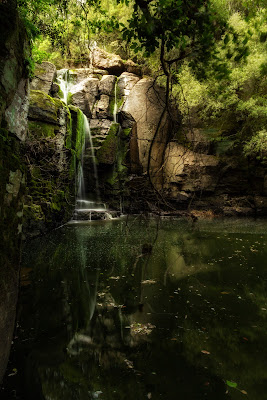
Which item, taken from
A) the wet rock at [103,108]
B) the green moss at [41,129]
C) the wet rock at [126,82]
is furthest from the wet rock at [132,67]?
the green moss at [41,129]

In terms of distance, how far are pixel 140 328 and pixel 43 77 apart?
15466 mm

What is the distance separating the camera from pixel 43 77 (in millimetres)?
15141

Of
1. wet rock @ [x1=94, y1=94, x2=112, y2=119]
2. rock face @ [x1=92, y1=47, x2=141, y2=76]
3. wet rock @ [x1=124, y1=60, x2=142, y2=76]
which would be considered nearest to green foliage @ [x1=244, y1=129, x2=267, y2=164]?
wet rock @ [x1=94, y1=94, x2=112, y2=119]

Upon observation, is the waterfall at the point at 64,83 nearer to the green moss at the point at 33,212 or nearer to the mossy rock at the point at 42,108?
the mossy rock at the point at 42,108

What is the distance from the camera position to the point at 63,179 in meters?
13.1

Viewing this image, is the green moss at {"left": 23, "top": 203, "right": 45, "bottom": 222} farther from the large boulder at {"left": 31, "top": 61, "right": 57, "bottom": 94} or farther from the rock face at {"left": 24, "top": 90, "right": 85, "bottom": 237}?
the large boulder at {"left": 31, "top": 61, "right": 57, "bottom": 94}

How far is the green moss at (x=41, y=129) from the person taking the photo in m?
11.4

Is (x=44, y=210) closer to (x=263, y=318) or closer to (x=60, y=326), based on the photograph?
(x=60, y=326)

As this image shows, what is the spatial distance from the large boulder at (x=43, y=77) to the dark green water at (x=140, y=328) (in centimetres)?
1138

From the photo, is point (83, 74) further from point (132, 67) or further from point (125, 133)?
point (125, 133)

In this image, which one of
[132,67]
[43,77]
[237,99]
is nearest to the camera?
[43,77]

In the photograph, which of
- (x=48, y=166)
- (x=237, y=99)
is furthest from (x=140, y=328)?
(x=237, y=99)

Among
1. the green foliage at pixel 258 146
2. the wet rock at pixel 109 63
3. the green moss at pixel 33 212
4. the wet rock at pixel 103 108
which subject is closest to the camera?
the green moss at pixel 33 212

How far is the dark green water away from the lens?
2672 mm
